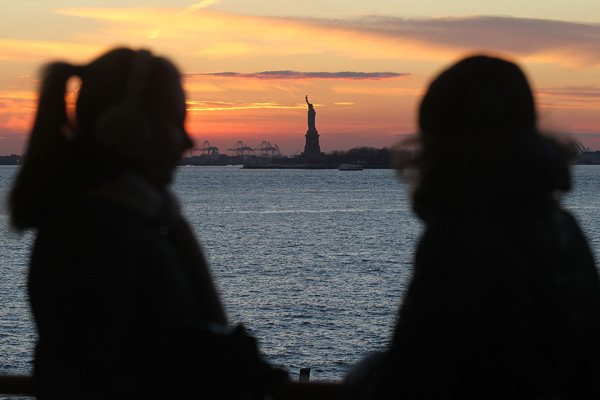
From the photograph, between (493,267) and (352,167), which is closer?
(493,267)

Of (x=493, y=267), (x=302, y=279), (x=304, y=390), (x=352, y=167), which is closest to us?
(x=493, y=267)

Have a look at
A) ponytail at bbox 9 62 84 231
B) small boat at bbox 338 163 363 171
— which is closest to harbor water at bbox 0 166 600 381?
ponytail at bbox 9 62 84 231

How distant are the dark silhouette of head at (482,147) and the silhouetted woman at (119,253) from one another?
1.58 ft

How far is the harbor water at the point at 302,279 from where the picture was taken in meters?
19.6

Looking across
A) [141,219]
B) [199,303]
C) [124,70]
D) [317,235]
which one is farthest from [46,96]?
[317,235]

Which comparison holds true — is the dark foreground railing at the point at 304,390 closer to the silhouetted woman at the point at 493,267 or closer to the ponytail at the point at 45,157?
the silhouetted woman at the point at 493,267

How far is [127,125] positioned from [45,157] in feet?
0.65

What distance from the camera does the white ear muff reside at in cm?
149

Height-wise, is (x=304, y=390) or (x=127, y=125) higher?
(x=127, y=125)

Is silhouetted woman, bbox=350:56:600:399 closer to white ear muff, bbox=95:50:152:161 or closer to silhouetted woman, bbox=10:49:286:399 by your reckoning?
silhouetted woman, bbox=10:49:286:399

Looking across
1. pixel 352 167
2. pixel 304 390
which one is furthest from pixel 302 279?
pixel 352 167

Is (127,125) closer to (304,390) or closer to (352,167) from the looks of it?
(304,390)

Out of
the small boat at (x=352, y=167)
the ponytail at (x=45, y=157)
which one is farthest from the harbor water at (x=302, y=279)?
the small boat at (x=352, y=167)

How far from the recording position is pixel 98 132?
1497mm
